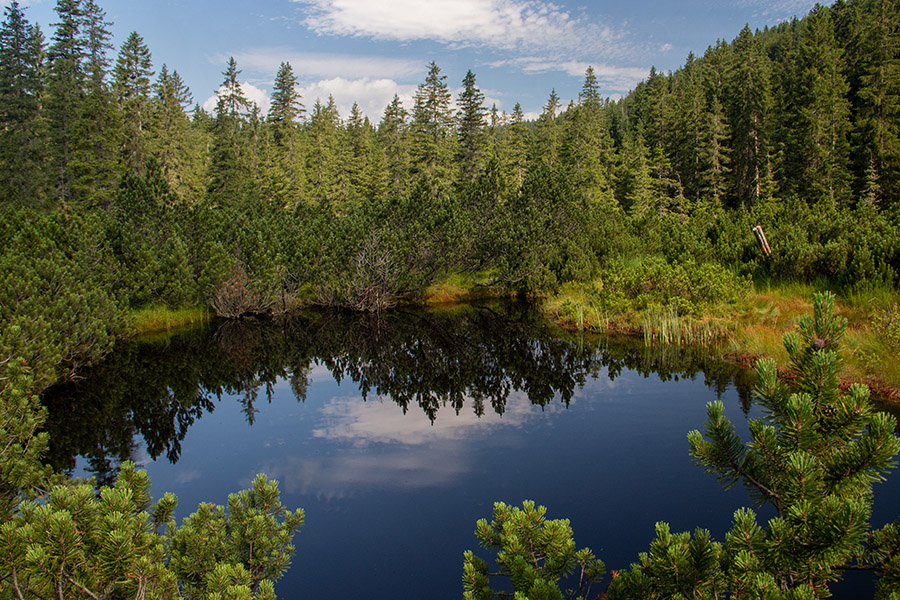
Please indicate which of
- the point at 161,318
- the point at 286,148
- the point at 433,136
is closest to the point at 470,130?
the point at 433,136

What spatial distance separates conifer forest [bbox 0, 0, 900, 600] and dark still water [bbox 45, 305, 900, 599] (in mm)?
859

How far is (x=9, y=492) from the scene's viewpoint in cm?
426

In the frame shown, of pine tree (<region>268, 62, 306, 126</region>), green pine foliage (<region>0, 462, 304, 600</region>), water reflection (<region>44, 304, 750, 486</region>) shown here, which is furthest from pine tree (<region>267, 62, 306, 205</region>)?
green pine foliage (<region>0, 462, 304, 600</region>)

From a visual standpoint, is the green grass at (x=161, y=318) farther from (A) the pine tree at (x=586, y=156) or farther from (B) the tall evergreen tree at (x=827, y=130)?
(B) the tall evergreen tree at (x=827, y=130)

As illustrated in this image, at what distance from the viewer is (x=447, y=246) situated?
74.1 feet

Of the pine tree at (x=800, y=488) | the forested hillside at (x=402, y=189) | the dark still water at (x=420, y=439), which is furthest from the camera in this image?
the forested hillside at (x=402, y=189)

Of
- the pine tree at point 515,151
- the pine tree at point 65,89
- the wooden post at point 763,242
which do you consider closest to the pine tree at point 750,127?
the pine tree at point 515,151

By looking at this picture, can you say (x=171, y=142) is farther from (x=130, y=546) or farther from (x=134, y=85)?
(x=130, y=546)

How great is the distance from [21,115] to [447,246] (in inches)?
1685

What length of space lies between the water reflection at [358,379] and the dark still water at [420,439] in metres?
0.06

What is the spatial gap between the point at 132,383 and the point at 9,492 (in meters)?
9.81

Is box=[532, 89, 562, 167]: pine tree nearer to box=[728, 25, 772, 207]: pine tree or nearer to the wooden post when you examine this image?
box=[728, 25, 772, 207]: pine tree

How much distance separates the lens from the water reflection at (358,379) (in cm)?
991

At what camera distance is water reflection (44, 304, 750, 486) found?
991cm
